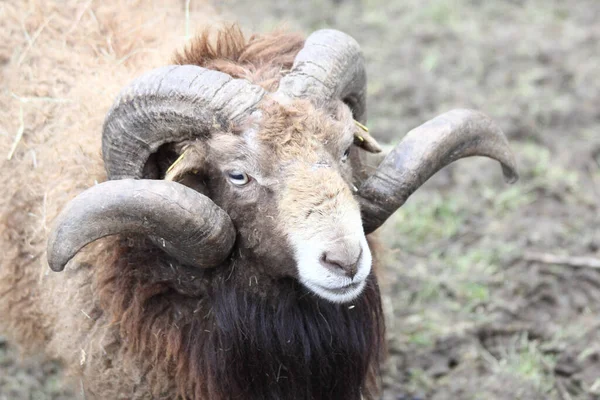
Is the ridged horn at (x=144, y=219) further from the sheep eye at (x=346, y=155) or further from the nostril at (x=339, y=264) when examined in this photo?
the sheep eye at (x=346, y=155)

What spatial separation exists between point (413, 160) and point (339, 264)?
1.06 m

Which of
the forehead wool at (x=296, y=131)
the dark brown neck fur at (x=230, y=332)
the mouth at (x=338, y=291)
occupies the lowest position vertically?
the dark brown neck fur at (x=230, y=332)

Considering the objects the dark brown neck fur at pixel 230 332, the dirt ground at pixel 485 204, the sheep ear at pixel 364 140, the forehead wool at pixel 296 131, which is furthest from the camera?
the dirt ground at pixel 485 204

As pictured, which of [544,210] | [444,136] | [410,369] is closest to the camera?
[444,136]

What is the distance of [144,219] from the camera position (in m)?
4.17

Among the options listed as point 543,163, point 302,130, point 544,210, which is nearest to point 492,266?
point 544,210

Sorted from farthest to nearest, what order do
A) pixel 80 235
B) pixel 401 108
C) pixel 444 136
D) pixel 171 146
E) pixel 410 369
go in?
1. pixel 401 108
2. pixel 410 369
3. pixel 444 136
4. pixel 171 146
5. pixel 80 235

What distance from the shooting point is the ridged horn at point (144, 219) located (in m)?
4.05

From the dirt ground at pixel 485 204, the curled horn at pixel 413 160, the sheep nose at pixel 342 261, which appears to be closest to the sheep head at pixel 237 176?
the sheep nose at pixel 342 261

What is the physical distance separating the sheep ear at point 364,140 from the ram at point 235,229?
1cm

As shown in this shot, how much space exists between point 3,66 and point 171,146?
199cm

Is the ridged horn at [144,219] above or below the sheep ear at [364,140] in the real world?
above

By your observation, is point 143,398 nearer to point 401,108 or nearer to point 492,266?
point 492,266

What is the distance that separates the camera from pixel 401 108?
363 inches
